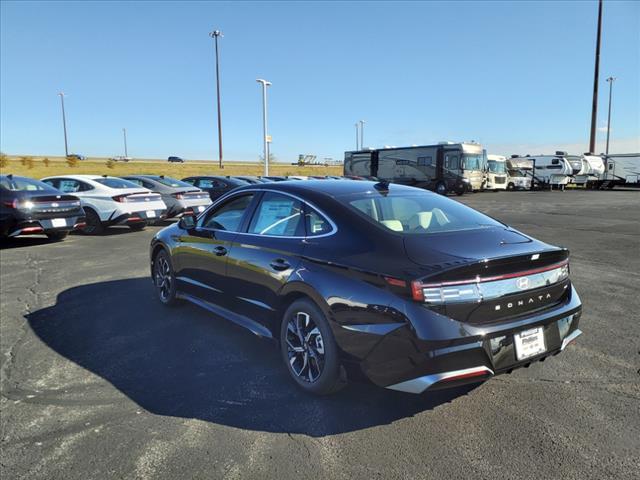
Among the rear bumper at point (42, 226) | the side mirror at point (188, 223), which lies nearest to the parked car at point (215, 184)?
the rear bumper at point (42, 226)

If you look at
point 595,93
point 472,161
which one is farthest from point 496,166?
Answer: point 595,93

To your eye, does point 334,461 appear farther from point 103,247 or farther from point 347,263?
point 103,247

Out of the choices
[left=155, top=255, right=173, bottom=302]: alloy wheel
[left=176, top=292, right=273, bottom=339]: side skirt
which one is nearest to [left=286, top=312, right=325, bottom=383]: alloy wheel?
[left=176, top=292, right=273, bottom=339]: side skirt

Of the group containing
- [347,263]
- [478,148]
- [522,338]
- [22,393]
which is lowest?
[22,393]

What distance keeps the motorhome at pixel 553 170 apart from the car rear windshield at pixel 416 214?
36929 mm

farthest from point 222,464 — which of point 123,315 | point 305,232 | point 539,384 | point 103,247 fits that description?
point 103,247

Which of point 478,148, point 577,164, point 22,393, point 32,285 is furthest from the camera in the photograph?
point 577,164

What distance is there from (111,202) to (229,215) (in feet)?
26.8

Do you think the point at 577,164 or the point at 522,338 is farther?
the point at 577,164

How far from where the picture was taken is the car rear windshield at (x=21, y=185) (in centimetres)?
953

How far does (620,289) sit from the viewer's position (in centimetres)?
620

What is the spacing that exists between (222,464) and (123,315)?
315 cm

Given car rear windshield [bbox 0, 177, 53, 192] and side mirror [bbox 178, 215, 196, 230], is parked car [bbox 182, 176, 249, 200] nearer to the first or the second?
car rear windshield [bbox 0, 177, 53, 192]

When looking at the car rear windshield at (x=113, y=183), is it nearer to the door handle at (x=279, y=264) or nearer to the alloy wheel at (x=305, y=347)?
the door handle at (x=279, y=264)
